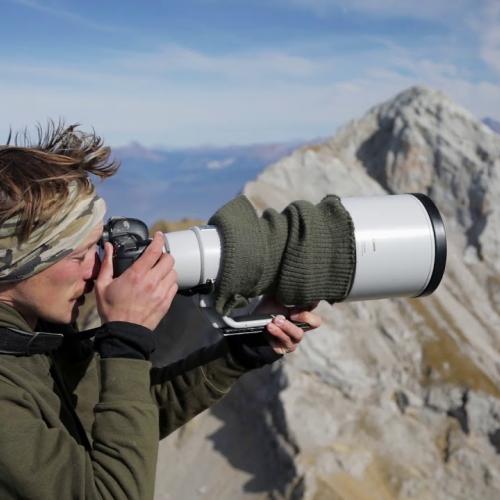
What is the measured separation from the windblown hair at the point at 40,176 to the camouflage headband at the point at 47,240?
2cm

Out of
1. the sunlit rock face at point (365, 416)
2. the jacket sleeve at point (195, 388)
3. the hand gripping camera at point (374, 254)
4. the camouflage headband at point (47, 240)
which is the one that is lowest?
the sunlit rock face at point (365, 416)

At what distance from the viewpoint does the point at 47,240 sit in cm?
221

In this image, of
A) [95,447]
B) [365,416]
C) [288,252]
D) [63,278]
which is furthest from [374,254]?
[365,416]

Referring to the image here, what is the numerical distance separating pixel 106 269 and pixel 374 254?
136 cm

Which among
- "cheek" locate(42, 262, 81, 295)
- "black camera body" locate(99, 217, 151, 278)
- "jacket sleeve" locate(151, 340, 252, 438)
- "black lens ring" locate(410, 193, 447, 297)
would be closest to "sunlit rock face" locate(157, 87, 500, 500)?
"jacket sleeve" locate(151, 340, 252, 438)

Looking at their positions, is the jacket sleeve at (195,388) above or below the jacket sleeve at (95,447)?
below

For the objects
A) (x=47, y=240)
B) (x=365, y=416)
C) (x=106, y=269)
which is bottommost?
(x=365, y=416)

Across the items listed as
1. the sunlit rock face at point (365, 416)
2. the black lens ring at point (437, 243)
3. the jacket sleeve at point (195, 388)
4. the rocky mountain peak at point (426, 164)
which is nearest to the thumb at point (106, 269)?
the jacket sleeve at point (195, 388)

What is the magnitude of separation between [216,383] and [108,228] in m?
1.10

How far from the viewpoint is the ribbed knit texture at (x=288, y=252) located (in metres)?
2.90

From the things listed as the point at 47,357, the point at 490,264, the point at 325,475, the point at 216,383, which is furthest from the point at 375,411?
the point at 47,357

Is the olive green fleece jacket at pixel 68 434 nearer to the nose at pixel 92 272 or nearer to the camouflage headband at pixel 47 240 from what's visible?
the camouflage headband at pixel 47 240

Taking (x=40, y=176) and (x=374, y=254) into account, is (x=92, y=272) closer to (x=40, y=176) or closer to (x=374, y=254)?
(x=40, y=176)

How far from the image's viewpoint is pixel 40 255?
87.4 inches
